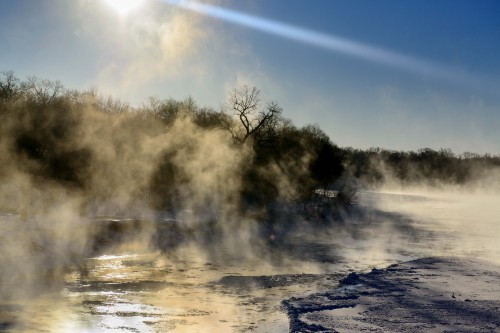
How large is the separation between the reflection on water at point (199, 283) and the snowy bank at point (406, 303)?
69cm

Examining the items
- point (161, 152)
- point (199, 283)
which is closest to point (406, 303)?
point (199, 283)

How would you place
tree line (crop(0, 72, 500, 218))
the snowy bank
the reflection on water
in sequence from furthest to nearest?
tree line (crop(0, 72, 500, 218)) < the reflection on water < the snowy bank

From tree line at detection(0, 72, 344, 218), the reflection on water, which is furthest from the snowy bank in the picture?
tree line at detection(0, 72, 344, 218)

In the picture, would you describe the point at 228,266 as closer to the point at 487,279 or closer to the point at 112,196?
the point at 487,279

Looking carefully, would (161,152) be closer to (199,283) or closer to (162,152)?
(162,152)

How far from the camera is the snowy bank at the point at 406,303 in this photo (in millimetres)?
9312

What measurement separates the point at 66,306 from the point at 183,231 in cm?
1555

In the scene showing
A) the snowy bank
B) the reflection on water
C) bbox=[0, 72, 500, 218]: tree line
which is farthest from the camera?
bbox=[0, 72, 500, 218]: tree line

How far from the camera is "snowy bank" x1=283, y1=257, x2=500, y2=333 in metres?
9.31

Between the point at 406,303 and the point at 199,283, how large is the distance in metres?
5.22

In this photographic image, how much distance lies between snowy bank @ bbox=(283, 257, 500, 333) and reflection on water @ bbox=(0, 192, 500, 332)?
0.69m

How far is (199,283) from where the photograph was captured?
1343cm

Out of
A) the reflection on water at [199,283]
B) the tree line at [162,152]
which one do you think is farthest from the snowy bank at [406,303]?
the tree line at [162,152]

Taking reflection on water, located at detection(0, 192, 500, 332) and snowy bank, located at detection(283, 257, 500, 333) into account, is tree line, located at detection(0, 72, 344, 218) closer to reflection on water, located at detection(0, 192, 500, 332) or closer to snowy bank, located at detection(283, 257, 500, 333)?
reflection on water, located at detection(0, 192, 500, 332)
